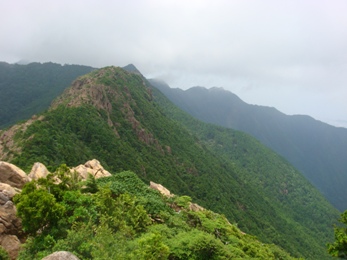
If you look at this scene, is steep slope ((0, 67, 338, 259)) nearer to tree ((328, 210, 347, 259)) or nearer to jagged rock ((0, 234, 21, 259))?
jagged rock ((0, 234, 21, 259))

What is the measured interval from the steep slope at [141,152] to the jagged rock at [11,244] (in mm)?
26263

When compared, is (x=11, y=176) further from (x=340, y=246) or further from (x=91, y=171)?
(x=340, y=246)

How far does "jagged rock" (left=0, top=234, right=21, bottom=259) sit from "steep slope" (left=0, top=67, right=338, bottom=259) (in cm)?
2626

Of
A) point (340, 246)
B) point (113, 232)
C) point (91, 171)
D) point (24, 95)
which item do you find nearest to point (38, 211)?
point (113, 232)

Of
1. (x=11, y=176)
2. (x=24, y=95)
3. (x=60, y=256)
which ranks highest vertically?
(x=24, y=95)

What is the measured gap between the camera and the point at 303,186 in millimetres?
172250

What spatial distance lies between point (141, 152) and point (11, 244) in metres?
67.7

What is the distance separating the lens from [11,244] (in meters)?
18.7

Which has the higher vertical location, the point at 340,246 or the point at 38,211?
the point at 38,211

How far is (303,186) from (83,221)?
175m

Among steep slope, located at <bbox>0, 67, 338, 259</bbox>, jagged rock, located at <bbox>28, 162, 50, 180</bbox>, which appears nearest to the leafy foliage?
jagged rock, located at <bbox>28, 162, 50, 180</bbox>

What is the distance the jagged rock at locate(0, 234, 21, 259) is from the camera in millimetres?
18373

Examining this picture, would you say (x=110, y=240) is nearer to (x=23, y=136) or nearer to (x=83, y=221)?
(x=83, y=221)

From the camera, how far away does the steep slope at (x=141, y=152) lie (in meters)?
55.7
